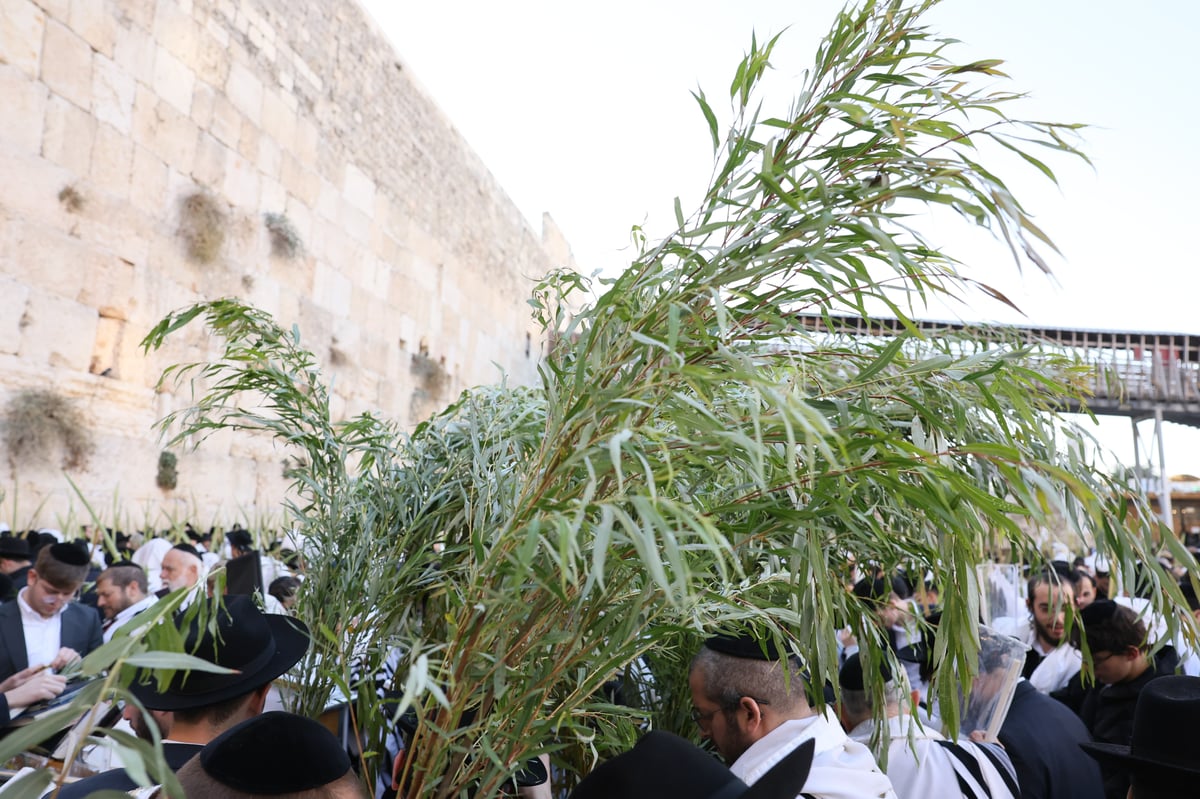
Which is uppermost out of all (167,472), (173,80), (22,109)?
(173,80)

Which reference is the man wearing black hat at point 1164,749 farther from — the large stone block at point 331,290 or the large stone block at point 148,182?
the large stone block at point 331,290

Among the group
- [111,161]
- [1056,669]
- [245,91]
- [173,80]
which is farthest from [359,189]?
[1056,669]

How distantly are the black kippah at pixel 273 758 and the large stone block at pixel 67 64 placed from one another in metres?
9.13

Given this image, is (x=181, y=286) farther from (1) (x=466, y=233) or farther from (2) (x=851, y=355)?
(2) (x=851, y=355)

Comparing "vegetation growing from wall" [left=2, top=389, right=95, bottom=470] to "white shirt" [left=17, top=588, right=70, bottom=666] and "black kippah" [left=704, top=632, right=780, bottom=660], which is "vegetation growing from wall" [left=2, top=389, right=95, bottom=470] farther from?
"black kippah" [left=704, top=632, right=780, bottom=660]

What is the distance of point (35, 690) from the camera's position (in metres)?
3.19

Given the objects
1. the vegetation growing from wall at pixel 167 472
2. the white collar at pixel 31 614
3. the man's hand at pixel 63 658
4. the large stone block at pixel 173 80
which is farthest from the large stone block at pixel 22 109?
the man's hand at pixel 63 658

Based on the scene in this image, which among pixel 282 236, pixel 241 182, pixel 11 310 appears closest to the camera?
pixel 11 310

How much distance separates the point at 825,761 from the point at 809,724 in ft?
0.30

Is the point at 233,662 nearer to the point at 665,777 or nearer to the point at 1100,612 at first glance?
the point at 665,777

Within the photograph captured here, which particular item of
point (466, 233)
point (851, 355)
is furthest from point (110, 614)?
point (466, 233)

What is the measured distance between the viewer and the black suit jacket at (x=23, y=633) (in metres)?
4.05

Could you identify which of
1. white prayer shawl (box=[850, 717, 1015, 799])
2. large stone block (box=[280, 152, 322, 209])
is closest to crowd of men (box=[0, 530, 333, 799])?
white prayer shawl (box=[850, 717, 1015, 799])

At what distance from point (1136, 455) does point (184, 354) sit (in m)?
10.3
